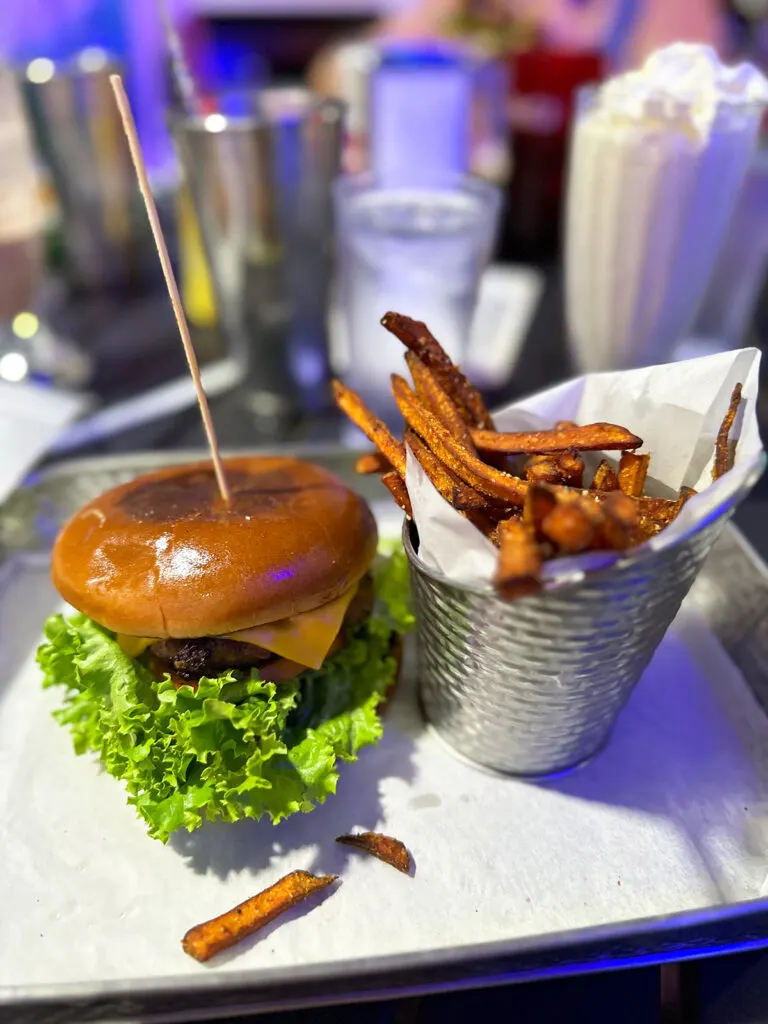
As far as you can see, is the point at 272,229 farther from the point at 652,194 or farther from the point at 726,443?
the point at 726,443

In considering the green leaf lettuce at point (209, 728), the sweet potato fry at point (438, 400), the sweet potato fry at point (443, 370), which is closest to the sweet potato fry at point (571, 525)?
the sweet potato fry at point (438, 400)

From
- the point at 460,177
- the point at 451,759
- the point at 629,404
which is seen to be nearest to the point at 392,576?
the point at 451,759

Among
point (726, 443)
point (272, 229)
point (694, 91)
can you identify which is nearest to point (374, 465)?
point (726, 443)

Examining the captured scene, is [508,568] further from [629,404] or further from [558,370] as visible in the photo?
[558,370]

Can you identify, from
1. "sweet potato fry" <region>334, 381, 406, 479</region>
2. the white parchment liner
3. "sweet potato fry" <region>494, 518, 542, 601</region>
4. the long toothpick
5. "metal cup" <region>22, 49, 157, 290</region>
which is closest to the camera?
"sweet potato fry" <region>494, 518, 542, 601</region>

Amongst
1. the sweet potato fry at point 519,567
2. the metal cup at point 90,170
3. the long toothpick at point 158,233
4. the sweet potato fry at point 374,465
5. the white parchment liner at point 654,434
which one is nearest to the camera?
the sweet potato fry at point 519,567

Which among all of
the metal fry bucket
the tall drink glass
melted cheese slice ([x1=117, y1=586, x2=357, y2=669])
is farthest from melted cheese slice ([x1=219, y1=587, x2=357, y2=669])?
the tall drink glass

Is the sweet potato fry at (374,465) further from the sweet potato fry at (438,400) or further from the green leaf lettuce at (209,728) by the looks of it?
the green leaf lettuce at (209,728)

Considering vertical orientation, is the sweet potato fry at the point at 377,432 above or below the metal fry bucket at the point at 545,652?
above

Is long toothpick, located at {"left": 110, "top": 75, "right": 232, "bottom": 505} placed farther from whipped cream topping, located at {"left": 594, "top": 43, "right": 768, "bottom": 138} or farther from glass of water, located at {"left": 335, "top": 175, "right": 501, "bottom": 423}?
whipped cream topping, located at {"left": 594, "top": 43, "right": 768, "bottom": 138}
